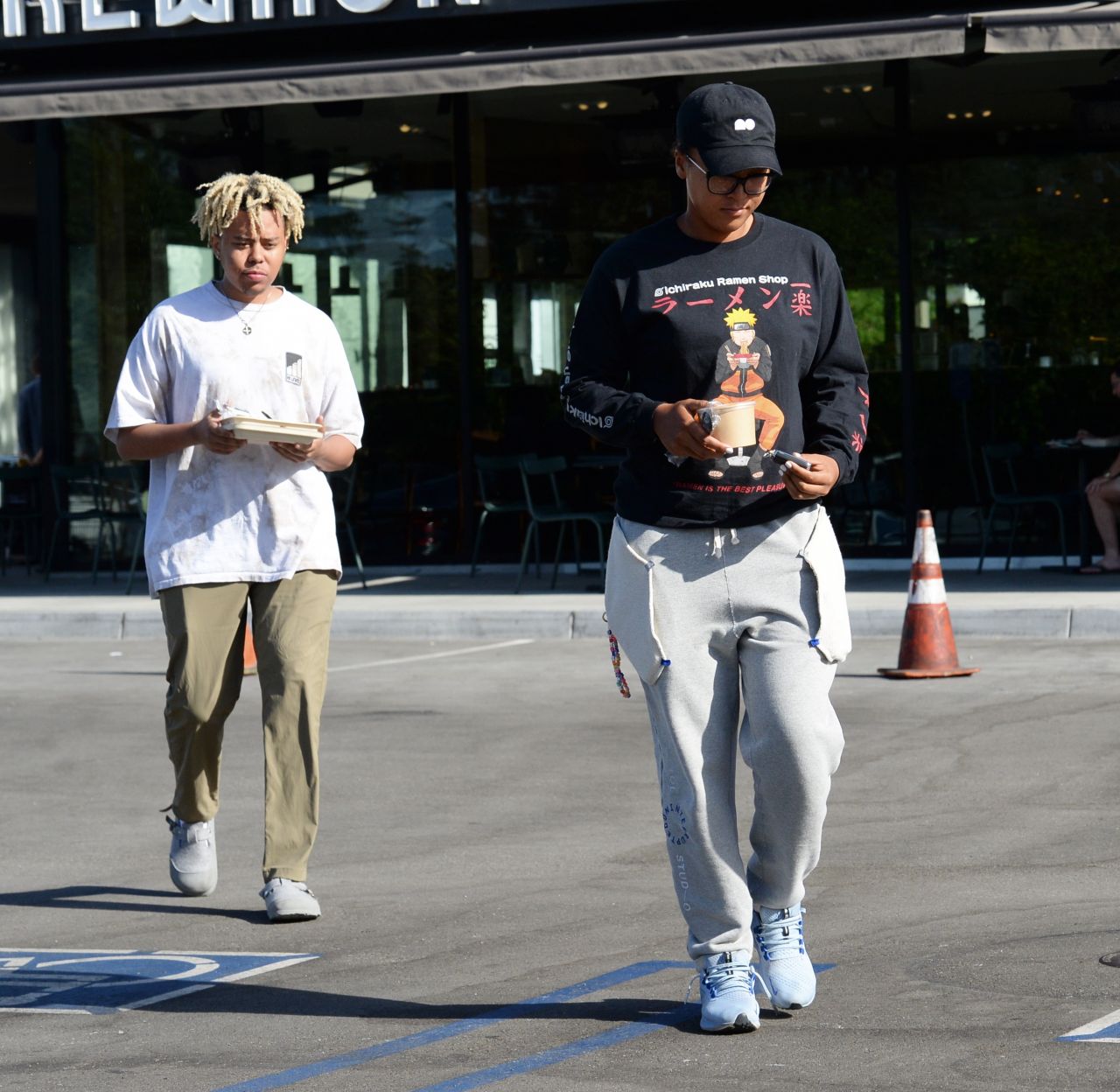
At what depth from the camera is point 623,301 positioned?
4496mm

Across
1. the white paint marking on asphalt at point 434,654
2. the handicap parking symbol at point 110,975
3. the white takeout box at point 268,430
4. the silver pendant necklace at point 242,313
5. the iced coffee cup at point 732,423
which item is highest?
the silver pendant necklace at point 242,313

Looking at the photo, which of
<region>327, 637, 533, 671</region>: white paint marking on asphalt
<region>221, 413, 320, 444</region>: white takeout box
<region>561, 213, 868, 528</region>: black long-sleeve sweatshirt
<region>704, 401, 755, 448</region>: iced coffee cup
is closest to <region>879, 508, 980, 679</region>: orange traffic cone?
<region>327, 637, 533, 671</region>: white paint marking on asphalt

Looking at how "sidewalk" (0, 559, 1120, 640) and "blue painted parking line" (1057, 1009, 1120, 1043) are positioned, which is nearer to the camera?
"blue painted parking line" (1057, 1009, 1120, 1043)

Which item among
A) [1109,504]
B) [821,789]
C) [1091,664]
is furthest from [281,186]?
[1109,504]

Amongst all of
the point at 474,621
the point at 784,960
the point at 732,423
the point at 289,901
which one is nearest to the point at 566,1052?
the point at 784,960

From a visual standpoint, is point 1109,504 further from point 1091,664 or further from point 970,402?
point 1091,664

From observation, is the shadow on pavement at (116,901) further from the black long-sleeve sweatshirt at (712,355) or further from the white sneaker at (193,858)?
the black long-sleeve sweatshirt at (712,355)

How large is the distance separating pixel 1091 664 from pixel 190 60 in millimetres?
9198

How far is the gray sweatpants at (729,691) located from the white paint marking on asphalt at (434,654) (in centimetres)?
745

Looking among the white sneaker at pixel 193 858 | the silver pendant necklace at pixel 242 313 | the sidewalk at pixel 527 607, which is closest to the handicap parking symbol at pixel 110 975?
the white sneaker at pixel 193 858

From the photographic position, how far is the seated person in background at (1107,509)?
14602mm

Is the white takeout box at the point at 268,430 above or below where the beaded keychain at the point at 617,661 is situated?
above

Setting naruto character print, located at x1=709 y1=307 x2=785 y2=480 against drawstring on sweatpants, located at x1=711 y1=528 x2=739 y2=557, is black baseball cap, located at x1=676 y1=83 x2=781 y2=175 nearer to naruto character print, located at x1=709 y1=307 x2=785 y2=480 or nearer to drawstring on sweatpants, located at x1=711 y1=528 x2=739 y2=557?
naruto character print, located at x1=709 y1=307 x2=785 y2=480

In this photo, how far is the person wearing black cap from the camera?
4.43 metres
